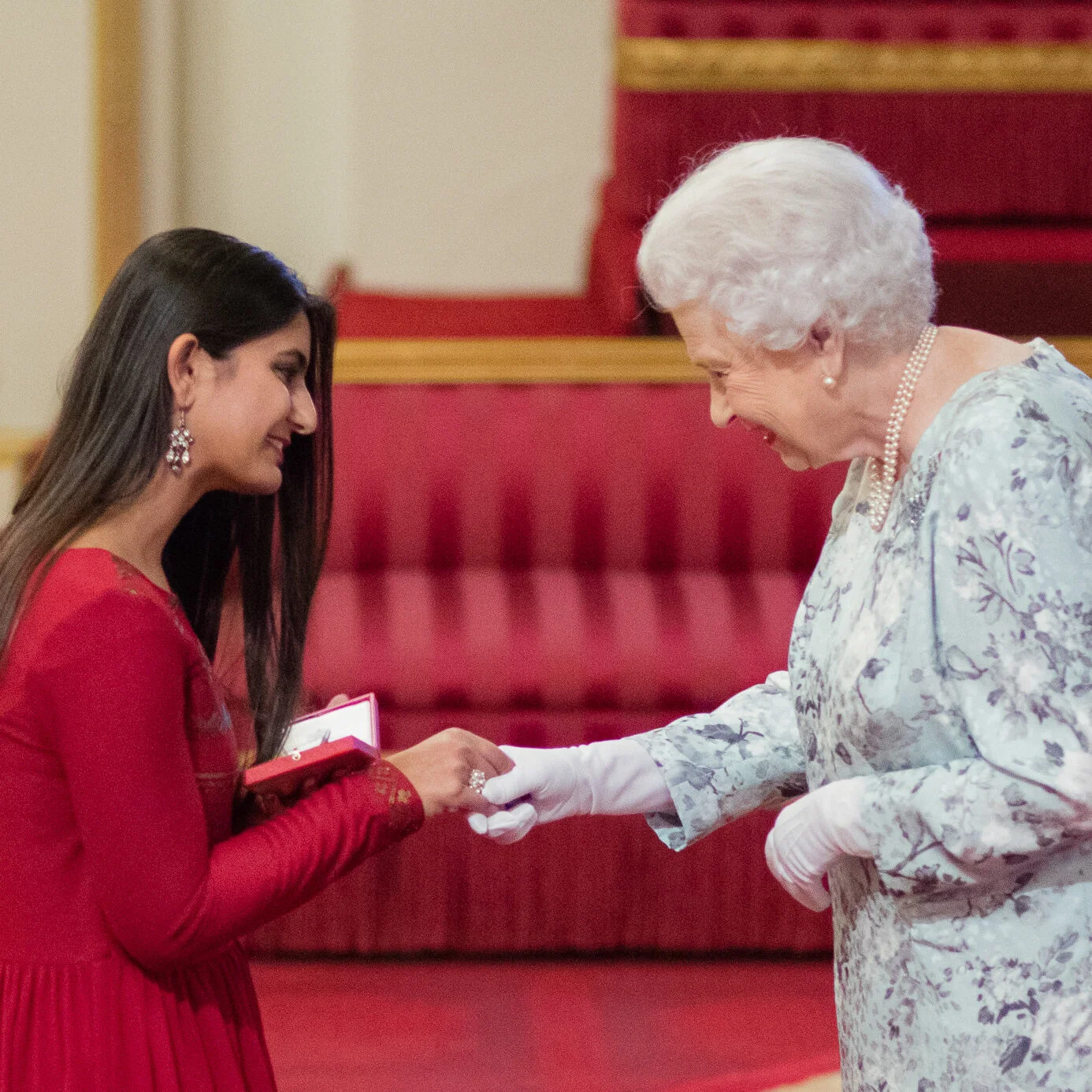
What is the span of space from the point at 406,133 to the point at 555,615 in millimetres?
2732

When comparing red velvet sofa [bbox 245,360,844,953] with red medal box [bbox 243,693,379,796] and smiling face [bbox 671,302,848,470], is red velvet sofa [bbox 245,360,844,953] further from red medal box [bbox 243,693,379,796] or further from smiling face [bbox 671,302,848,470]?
smiling face [bbox 671,302,848,470]

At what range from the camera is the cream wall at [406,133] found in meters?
5.25

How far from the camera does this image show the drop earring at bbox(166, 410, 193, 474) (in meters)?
1.43

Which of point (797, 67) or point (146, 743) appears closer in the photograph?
point (146, 743)

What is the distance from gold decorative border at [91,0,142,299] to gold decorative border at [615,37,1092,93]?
161 cm

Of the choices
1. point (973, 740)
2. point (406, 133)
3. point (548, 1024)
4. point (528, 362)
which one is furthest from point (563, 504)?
point (406, 133)

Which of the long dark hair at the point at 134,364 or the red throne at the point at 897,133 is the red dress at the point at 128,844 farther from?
the red throne at the point at 897,133

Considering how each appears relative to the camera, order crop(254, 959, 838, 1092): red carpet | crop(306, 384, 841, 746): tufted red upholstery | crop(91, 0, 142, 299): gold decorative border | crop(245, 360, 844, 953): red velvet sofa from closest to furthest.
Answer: crop(254, 959, 838, 1092): red carpet, crop(245, 360, 844, 953): red velvet sofa, crop(306, 384, 841, 746): tufted red upholstery, crop(91, 0, 142, 299): gold decorative border

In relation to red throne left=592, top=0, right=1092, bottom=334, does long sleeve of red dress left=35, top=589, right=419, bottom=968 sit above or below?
below

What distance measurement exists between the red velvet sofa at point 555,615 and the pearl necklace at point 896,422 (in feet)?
4.88

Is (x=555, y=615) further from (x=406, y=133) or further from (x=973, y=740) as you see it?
(x=406, y=133)

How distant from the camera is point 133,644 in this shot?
1.29m

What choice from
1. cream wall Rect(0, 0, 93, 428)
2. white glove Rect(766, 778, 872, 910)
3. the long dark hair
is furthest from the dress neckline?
cream wall Rect(0, 0, 93, 428)

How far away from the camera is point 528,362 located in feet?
10.8
